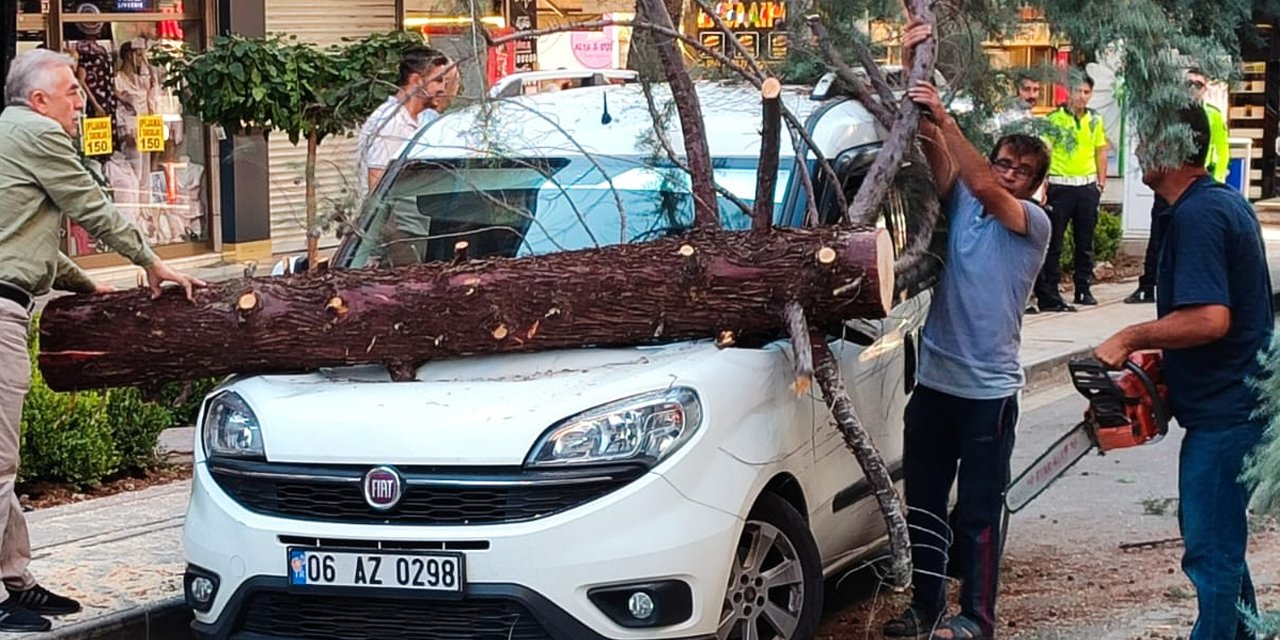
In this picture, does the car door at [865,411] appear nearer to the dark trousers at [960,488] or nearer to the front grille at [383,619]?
the dark trousers at [960,488]

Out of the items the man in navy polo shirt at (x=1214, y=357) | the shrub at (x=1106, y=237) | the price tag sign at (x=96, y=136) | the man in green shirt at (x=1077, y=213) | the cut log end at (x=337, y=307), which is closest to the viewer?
the man in navy polo shirt at (x=1214, y=357)

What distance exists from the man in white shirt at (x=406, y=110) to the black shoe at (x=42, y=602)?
1.80 metres

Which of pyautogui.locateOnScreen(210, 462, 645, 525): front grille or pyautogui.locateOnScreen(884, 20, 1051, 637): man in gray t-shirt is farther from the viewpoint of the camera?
pyautogui.locateOnScreen(884, 20, 1051, 637): man in gray t-shirt

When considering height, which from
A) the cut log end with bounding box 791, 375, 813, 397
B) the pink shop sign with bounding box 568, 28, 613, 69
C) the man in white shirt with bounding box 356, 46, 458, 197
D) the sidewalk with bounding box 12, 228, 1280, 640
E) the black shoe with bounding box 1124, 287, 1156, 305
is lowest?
the sidewalk with bounding box 12, 228, 1280, 640

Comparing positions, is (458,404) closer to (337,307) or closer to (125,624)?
(337,307)

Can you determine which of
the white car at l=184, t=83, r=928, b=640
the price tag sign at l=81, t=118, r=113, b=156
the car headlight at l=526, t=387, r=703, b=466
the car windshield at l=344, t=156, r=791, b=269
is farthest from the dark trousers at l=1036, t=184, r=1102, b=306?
the car headlight at l=526, t=387, r=703, b=466

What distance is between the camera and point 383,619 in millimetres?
5344

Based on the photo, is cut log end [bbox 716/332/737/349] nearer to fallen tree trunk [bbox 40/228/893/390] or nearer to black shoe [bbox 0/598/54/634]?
fallen tree trunk [bbox 40/228/893/390]

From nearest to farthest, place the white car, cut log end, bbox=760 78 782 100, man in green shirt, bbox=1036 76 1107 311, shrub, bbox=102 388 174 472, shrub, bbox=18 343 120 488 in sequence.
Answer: the white car → cut log end, bbox=760 78 782 100 → shrub, bbox=18 343 120 488 → shrub, bbox=102 388 174 472 → man in green shirt, bbox=1036 76 1107 311

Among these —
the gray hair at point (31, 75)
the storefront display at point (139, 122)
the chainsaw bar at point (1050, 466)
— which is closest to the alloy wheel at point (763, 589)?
the chainsaw bar at point (1050, 466)

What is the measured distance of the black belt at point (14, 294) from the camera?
235 inches

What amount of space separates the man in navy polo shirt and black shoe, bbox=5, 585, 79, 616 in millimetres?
3547

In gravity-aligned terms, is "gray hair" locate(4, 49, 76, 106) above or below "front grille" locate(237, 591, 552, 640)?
above

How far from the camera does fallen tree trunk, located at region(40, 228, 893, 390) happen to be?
18.4ft
